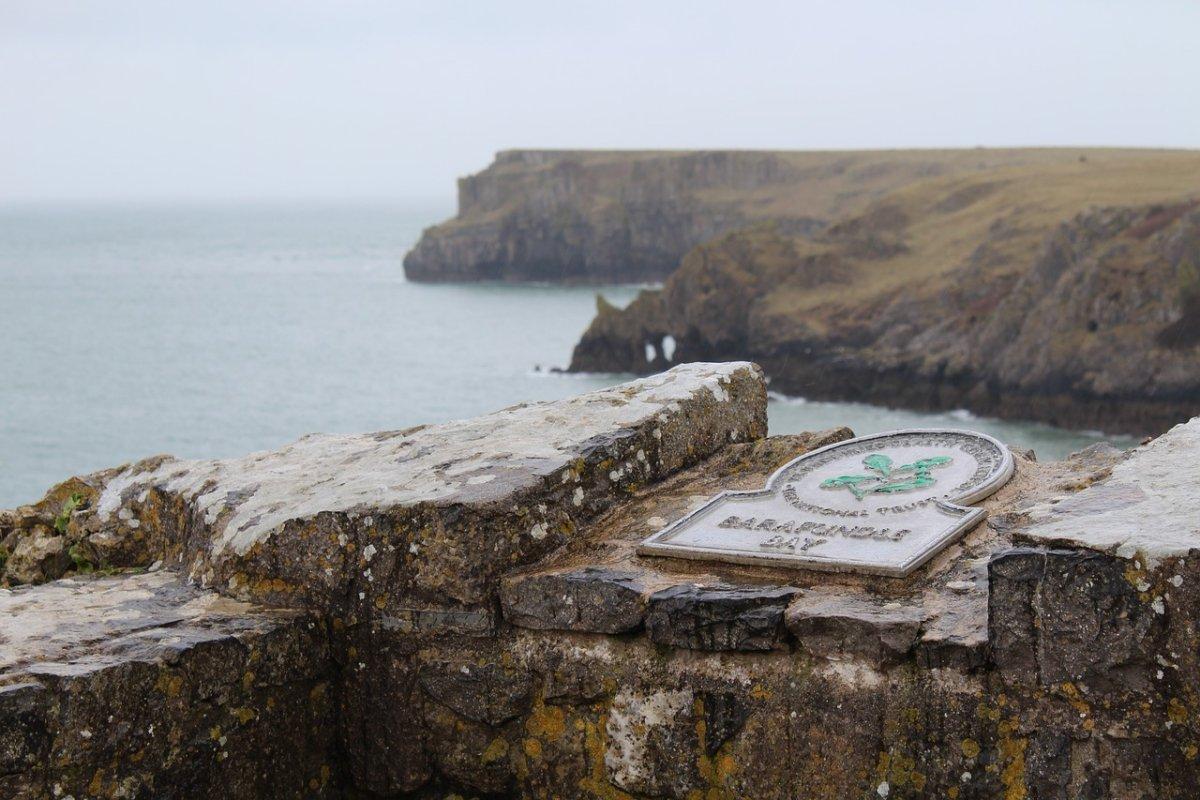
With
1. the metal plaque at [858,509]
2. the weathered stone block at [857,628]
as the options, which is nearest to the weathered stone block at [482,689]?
the metal plaque at [858,509]

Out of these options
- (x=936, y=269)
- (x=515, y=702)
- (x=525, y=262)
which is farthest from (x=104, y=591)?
(x=525, y=262)

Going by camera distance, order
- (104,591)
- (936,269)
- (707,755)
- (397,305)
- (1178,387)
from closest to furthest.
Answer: (707,755)
(104,591)
(1178,387)
(936,269)
(397,305)

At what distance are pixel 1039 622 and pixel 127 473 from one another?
506 cm

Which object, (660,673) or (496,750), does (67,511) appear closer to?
(496,750)

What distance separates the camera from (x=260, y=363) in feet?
241

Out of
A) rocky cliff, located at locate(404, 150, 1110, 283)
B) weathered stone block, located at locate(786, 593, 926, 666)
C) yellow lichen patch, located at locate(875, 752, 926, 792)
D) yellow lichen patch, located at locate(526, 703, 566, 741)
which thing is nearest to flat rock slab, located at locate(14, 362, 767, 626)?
yellow lichen patch, located at locate(526, 703, 566, 741)

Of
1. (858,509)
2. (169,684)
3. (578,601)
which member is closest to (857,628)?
(858,509)

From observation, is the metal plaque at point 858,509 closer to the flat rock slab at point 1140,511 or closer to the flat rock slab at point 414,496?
the flat rock slab at point 1140,511

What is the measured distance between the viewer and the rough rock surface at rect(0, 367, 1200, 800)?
176 inches

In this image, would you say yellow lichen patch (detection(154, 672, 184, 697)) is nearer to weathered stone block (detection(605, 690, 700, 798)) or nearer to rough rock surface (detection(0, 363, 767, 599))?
rough rock surface (detection(0, 363, 767, 599))

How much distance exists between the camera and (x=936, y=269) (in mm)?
74125

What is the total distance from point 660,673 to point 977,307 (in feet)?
201

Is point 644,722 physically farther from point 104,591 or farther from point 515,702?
point 104,591

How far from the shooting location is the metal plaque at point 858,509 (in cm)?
541
